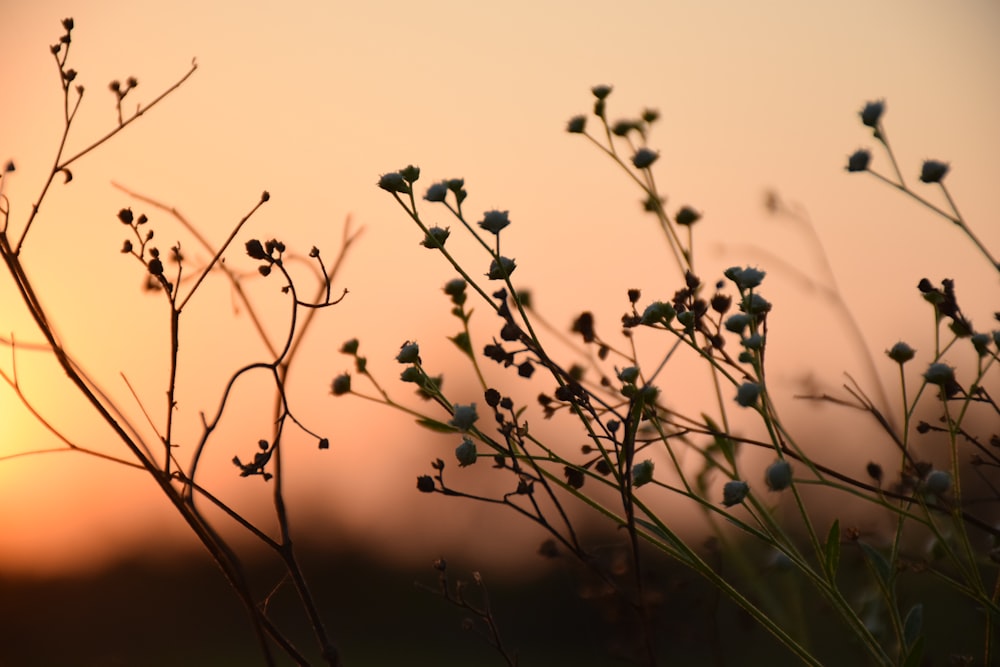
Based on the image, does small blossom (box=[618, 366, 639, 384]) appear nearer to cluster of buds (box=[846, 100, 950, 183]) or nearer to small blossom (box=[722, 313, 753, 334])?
small blossom (box=[722, 313, 753, 334])

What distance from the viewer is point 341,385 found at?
4.69ft

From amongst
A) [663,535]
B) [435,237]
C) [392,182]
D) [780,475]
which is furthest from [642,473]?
[392,182]

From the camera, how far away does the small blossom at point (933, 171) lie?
1.30 metres

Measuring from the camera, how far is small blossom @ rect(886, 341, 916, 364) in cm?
137

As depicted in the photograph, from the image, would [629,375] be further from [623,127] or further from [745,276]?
[623,127]

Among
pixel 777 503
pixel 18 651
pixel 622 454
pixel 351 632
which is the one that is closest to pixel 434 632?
pixel 351 632

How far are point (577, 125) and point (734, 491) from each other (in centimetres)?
81

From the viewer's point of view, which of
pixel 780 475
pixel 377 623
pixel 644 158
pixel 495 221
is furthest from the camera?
pixel 377 623

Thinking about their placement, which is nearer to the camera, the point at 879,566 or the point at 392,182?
the point at 879,566

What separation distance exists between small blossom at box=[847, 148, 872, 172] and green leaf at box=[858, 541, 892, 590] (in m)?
0.50

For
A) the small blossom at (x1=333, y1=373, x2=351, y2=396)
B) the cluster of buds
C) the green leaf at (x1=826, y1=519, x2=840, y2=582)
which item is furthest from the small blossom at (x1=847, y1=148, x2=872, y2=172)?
the small blossom at (x1=333, y1=373, x2=351, y2=396)

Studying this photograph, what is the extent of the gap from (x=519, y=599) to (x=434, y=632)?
0.79 m

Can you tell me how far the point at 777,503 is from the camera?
1502mm

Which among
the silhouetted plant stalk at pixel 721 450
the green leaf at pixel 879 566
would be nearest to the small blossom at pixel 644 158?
the silhouetted plant stalk at pixel 721 450
